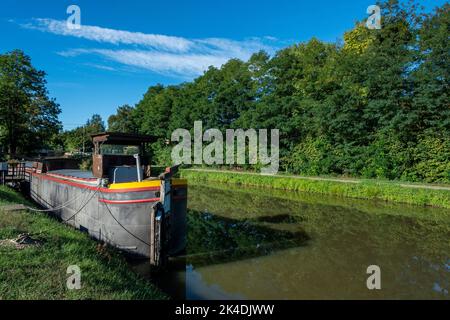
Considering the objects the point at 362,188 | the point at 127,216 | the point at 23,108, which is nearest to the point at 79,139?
the point at 23,108

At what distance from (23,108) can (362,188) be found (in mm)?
37621

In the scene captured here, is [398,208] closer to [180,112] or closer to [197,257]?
[197,257]

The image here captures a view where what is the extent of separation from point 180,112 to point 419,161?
3334cm

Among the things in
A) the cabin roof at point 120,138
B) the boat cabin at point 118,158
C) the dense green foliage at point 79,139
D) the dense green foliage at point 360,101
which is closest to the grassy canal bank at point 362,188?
the dense green foliage at point 360,101

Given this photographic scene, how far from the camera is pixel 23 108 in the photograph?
38.1 meters

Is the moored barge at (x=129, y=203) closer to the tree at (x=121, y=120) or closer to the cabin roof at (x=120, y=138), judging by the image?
the cabin roof at (x=120, y=138)

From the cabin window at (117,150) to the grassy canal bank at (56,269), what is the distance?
3891 mm

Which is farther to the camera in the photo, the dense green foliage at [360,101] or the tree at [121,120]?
the tree at [121,120]

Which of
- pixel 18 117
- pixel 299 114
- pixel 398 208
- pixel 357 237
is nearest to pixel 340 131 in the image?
pixel 299 114

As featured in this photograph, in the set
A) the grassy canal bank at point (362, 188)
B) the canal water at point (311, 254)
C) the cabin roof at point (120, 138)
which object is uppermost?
the cabin roof at point (120, 138)

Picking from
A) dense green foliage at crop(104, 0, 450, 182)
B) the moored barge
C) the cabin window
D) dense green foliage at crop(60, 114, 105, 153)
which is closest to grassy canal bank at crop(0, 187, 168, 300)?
the moored barge

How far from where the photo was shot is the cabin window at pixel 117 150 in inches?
473

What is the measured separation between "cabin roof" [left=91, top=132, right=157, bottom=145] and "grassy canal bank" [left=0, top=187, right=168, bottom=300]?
11.5ft
